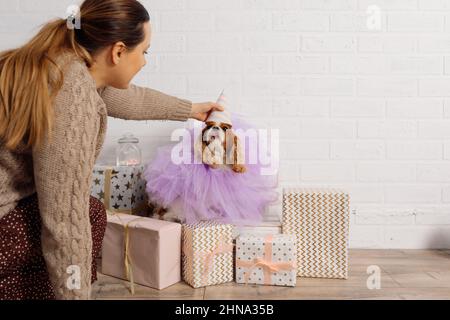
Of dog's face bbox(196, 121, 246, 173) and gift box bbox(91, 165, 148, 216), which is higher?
dog's face bbox(196, 121, 246, 173)

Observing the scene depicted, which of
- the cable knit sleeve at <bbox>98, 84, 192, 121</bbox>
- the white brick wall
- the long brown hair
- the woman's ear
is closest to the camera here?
the long brown hair

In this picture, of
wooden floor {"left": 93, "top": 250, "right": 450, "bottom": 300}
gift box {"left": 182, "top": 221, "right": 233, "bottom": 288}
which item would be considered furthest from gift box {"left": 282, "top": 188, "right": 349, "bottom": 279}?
gift box {"left": 182, "top": 221, "right": 233, "bottom": 288}

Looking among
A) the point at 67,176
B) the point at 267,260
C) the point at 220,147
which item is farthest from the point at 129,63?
the point at 267,260

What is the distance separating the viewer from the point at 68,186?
889 mm

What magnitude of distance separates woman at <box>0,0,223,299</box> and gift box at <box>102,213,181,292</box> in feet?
1.23

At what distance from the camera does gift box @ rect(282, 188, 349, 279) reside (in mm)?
1482

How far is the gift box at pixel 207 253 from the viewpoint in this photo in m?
1.40

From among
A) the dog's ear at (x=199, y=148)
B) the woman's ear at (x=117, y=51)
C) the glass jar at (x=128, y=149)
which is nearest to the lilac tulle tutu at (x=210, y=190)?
the dog's ear at (x=199, y=148)

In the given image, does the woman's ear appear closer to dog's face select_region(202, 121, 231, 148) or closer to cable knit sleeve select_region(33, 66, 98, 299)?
cable knit sleeve select_region(33, 66, 98, 299)

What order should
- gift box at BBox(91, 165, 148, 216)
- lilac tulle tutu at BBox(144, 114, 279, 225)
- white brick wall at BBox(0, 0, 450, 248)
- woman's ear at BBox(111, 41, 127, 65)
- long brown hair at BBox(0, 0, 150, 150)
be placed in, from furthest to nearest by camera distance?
white brick wall at BBox(0, 0, 450, 248) → gift box at BBox(91, 165, 148, 216) → lilac tulle tutu at BBox(144, 114, 279, 225) → woman's ear at BBox(111, 41, 127, 65) → long brown hair at BBox(0, 0, 150, 150)

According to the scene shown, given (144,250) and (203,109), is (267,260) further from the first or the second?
(203,109)

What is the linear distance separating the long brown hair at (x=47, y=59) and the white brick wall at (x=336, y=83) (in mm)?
786

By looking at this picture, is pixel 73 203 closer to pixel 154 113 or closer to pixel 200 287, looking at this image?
pixel 154 113

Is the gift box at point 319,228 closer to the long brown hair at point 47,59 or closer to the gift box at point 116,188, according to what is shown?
the gift box at point 116,188
